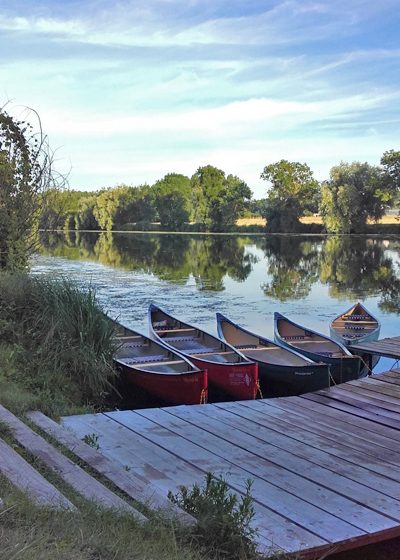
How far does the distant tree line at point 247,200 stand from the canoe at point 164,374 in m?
47.1

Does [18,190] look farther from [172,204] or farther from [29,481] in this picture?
[172,204]

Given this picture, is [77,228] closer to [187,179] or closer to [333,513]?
[187,179]

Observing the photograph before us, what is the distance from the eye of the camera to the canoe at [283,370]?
344 inches

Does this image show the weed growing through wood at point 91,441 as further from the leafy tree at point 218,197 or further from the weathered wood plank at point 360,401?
the leafy tree at point 218,197

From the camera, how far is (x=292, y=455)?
475 cm

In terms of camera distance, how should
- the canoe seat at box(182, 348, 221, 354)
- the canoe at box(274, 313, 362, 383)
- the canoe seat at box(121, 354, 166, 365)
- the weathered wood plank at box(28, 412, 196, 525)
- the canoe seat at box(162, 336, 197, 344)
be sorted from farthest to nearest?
the canoe seat at box(162, 336, 197, 344) < the canoe seat at box(182, 348, 221, 354) < the canoe at box(274, 313, 362, 383) < the canoe seat at box(121, 354, 166, 365) < the weathered wood plank at box(28, 412, 196, 525)

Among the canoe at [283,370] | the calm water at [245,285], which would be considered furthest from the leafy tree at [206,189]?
the canoe at [283,370]

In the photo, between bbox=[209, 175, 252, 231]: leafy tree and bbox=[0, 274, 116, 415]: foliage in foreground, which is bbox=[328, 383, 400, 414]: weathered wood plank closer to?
bbox=[0, 274, 116, 415]: foliage in foreground

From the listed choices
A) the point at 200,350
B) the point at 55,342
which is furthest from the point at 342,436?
the point at 200,350

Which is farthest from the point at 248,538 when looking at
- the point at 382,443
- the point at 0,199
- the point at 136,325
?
the point at 136,325

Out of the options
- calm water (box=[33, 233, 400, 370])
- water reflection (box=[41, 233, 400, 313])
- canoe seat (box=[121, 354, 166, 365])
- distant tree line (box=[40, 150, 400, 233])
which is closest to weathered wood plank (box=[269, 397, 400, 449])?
canoe seat (box=[121, 354, 166, 365])

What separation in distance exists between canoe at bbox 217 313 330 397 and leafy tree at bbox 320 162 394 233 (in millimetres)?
56491

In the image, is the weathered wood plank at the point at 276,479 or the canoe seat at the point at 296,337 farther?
the canoe seat at the point at 296,337

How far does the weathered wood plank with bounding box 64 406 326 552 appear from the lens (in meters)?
3.28
